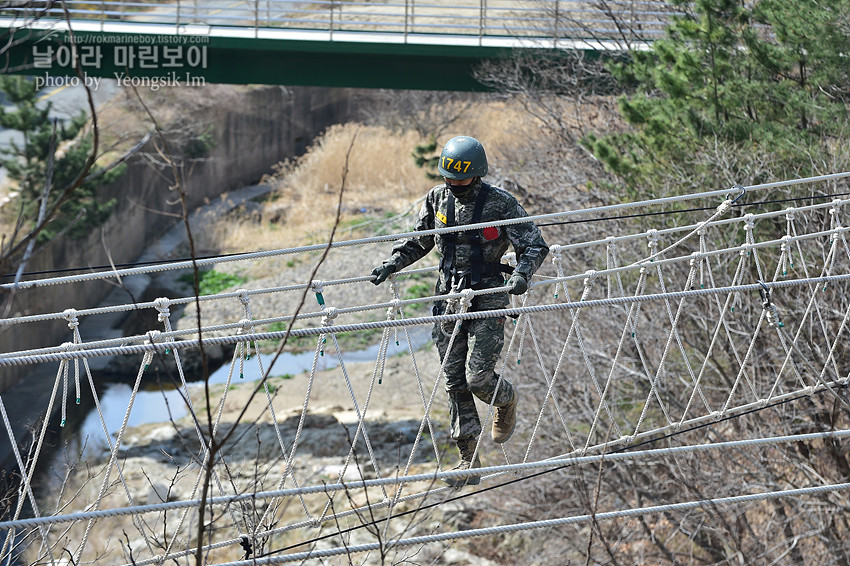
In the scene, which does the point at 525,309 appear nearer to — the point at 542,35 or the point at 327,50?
the point at 327,50

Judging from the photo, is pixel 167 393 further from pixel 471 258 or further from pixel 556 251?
pixel 471 258

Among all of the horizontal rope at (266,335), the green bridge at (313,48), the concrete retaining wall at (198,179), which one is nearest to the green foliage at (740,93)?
the green bridge at (313,48)

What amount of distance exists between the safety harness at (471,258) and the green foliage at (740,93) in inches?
309

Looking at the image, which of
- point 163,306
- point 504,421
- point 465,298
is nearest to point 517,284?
point 465,298

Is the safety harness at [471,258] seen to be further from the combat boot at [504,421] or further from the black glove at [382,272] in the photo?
the combat boot at [504,421]

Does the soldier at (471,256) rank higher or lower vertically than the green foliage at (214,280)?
higher

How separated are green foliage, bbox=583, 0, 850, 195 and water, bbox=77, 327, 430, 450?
29.6 feet

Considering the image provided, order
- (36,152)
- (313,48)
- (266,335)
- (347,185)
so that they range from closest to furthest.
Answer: (266,335)
(313,48)
(36,152)
(347,185)

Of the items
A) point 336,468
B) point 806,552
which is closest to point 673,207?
point 806,552

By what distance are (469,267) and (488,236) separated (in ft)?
0.93

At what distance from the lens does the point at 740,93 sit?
14.7 meters

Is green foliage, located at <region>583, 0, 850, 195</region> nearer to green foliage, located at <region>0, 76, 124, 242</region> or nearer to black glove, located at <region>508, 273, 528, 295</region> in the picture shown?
black glove, located at <region>508, 273, 528, 295</region>

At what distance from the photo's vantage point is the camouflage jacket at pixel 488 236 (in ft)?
24.2

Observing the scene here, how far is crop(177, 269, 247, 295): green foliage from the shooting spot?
27750 mm
